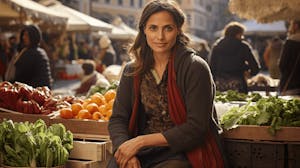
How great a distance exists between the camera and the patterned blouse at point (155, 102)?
3.70 m

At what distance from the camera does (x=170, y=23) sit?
366 centimetres

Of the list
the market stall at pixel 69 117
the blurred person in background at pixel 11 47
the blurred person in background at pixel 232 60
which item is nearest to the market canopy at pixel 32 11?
the blurred person in background at pixel 11 47

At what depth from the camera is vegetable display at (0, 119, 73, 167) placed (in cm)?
402

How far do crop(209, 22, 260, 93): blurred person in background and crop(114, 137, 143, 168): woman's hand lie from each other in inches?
193

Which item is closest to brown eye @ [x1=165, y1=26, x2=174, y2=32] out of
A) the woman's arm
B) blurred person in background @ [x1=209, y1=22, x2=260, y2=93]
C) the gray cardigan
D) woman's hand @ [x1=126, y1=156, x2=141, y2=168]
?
the gray cardigan

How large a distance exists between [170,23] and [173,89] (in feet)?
1.46

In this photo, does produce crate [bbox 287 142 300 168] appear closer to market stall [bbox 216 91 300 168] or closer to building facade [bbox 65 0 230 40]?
market stall [bbox 216 91 300 168]

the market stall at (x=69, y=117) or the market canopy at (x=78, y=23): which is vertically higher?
the market canopy at (x=78, y=23)

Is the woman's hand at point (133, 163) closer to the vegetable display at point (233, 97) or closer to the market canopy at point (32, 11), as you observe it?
the vegetable display at point (233, 97)

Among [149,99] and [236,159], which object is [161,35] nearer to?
[149,99]

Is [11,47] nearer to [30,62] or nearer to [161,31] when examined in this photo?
[30,62]

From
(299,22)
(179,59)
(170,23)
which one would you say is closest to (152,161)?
(179,59)

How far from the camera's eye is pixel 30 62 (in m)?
7.73

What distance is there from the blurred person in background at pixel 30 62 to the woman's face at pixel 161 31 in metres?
4.28
